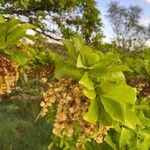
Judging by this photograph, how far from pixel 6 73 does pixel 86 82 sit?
42 centimetres

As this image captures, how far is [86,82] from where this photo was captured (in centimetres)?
268

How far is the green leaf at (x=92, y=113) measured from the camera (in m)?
2.61

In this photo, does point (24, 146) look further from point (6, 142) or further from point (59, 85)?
point (59, 85)

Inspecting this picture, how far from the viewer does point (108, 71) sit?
2.79 m

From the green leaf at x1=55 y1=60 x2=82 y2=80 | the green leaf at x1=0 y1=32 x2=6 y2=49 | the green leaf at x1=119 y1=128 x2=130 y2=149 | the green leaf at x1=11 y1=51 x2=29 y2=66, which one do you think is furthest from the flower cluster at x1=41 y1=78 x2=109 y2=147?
the green leaf at x1=119 y1=128 x2=130 y2=149

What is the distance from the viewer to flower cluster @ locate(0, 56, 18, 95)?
2.74 meters

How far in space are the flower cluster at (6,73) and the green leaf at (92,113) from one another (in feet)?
1.45

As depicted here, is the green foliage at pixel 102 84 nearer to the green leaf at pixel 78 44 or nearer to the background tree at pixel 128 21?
the green leaf at pixel 78 44

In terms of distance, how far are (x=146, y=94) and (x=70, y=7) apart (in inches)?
200

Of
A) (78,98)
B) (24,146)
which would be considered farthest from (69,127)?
(24,146)

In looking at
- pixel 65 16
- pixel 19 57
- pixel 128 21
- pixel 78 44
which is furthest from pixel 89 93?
pixel 128 21

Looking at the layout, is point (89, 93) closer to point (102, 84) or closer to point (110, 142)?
point (102, 84)

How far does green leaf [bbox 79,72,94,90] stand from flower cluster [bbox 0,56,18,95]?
0.38 m

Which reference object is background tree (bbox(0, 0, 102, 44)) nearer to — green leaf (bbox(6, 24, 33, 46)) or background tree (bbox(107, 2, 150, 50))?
green leaf (bbox(6, 24, 33, 46))
